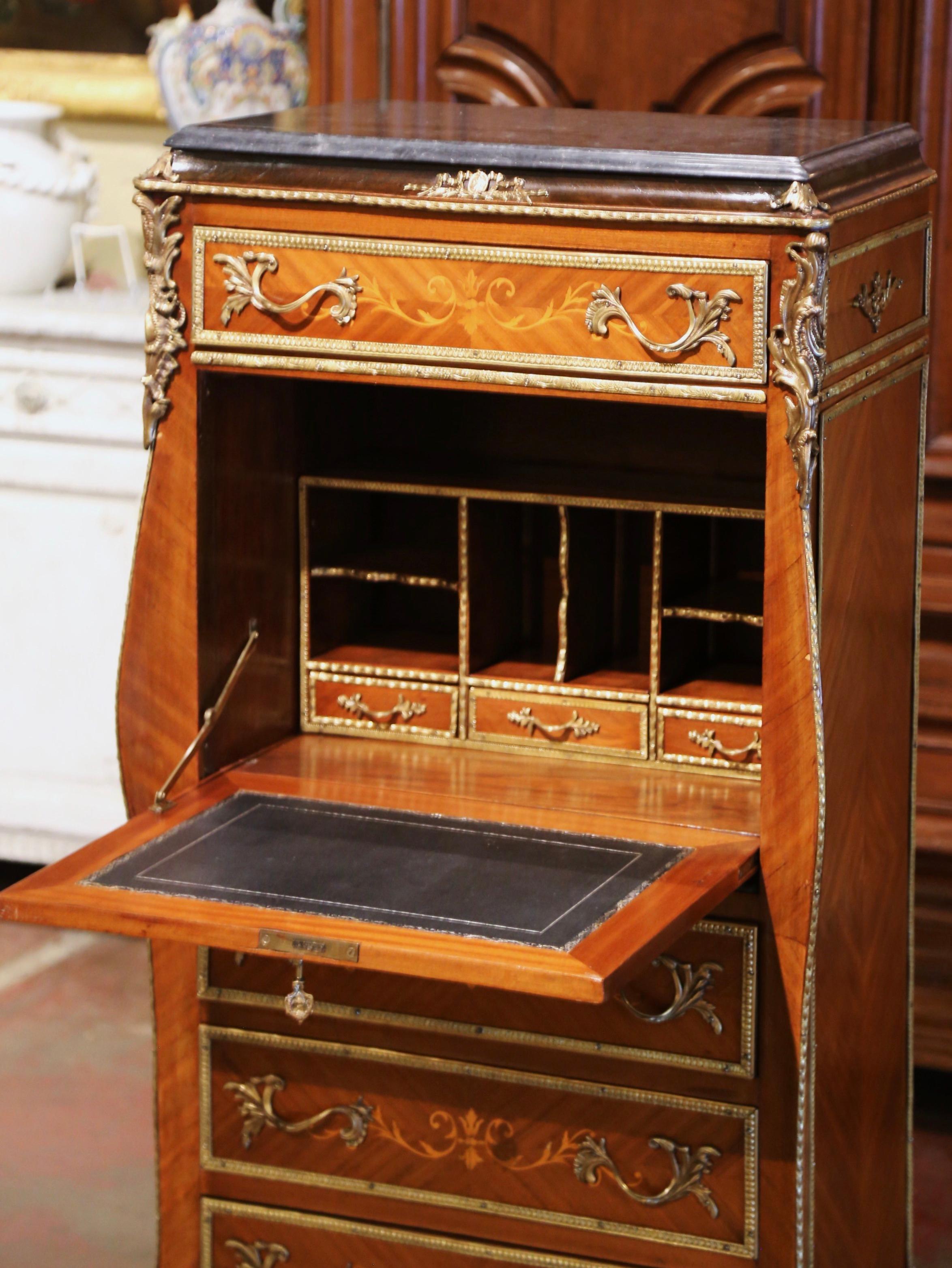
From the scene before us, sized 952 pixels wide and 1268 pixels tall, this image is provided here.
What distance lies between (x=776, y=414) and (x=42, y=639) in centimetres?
189

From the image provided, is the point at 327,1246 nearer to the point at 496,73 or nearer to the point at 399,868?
the point at 399,868

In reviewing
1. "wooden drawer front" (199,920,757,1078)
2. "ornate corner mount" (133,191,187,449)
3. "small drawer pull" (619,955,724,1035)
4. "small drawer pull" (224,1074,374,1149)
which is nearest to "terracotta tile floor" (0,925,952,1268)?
"small drawer pull" (224,1074,374,1149)

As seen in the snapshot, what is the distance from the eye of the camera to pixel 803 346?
72.7 inches

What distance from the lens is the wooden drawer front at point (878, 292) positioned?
191 cm

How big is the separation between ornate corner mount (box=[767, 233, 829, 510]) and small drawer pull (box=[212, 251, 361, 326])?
44 centimetres

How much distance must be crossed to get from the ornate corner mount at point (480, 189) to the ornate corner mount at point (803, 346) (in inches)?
10.3

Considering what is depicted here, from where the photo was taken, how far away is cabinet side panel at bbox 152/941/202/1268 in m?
2.28

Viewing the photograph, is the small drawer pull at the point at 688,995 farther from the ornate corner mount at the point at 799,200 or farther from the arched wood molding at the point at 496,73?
the arched wood molding at the point at 496,73

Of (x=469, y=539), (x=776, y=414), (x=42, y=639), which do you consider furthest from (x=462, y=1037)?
(x=42, y=639)

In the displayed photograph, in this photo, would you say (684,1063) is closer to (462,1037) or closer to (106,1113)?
(462,1037)

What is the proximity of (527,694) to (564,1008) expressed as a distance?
39cm

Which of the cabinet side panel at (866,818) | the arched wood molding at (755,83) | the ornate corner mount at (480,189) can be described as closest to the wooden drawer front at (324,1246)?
the cabinet side panel at (866,818)

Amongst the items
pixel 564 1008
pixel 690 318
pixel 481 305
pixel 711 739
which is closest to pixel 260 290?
pixel 481 305

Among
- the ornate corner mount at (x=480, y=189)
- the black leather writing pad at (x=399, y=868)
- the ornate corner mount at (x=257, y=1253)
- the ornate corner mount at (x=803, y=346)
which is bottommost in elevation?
the ornate corner mount at (x=257, y=1253)
